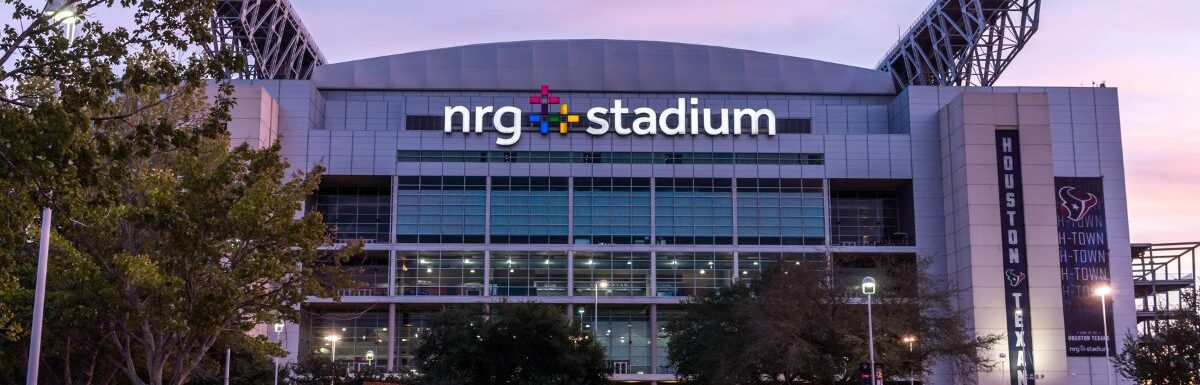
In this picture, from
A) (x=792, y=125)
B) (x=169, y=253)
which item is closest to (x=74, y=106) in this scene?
(x=169, y=253)

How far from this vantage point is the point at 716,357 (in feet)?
223

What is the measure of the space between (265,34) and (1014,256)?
7316 centimetres

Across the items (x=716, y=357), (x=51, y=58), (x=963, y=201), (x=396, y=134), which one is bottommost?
(x=716, y=357)

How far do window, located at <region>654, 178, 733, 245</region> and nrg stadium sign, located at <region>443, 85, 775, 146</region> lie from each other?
188 inches

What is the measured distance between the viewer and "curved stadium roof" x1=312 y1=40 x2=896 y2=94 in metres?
117

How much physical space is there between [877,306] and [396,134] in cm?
5784

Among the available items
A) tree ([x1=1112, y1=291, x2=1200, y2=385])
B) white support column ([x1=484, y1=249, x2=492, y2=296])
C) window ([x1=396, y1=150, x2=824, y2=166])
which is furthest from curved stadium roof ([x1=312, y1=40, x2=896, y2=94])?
tree ([x1=1112, y1=291, x2=1200, y2=385])

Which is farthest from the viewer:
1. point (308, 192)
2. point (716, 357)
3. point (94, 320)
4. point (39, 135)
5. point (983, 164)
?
point (983, 164)

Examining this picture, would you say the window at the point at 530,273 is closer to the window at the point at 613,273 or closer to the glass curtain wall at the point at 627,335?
the window at the point at 613,273

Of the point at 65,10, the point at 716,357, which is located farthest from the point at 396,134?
the point at 65,10

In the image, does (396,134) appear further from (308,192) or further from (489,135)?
(308,192)

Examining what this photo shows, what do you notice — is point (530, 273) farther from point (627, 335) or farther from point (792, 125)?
point (792, 125)

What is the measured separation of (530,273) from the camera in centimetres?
10669

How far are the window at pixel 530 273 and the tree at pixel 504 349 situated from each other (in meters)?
34.1
